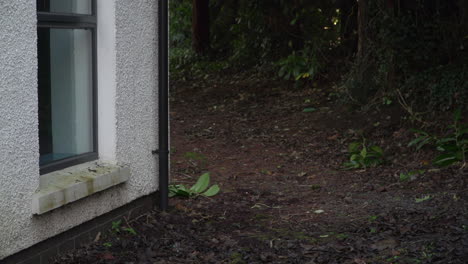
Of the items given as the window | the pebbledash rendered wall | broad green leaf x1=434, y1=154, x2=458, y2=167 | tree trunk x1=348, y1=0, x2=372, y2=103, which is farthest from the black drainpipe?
tree trunk x1=348, y1=0, x2=372, y2=103

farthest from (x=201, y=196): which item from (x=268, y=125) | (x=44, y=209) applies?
(x=268, y=125)

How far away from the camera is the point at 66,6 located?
4.73 metres

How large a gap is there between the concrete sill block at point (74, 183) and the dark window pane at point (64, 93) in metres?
0.14

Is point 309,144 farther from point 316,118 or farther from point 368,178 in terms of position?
point 368,178

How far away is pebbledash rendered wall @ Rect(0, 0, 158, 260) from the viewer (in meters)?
3.94

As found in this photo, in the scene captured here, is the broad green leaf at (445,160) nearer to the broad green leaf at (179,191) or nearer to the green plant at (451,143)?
the green plant at (451,143)

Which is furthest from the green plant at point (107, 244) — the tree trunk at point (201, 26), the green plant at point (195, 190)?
the tree trunk at point (201, 26)

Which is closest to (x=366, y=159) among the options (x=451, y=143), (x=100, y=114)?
(x=451, y=143)

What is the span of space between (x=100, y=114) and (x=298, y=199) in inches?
106

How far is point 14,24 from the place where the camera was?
3959mm

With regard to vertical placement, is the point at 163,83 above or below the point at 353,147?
above

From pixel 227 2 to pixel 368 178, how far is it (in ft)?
32.2

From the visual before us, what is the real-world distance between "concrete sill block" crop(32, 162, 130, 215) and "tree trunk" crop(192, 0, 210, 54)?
13854 millimetres

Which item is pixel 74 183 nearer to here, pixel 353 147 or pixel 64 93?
pixel 64 93
